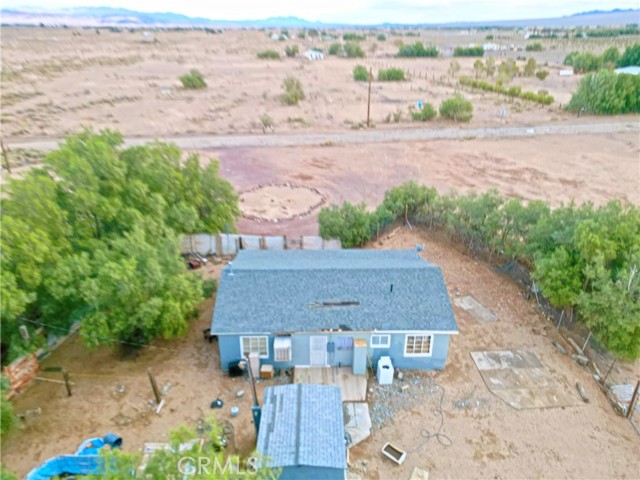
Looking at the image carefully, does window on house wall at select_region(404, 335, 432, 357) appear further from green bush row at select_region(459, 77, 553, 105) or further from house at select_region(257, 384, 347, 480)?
green bush row at select_region(459, 77, 553, 105)

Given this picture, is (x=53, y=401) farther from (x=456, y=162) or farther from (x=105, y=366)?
(x=456, y=162)

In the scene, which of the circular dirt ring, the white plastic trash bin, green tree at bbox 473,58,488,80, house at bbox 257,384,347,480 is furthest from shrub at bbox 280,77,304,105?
house at bbox 257,384,347,480

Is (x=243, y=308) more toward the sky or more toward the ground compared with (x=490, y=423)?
more toward the sky

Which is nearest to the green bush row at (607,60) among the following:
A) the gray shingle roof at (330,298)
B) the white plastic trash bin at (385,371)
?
the gray shingle roof at (330,298)

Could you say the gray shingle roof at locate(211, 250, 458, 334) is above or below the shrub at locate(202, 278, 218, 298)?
above

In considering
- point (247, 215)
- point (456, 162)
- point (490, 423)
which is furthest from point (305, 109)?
point (490, 423)

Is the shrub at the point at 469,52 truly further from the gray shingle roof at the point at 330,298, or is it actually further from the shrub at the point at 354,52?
the gray shingle roof at the point at 330,298

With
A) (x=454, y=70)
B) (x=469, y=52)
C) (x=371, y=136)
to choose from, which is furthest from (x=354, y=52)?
(x=371, y=136)
